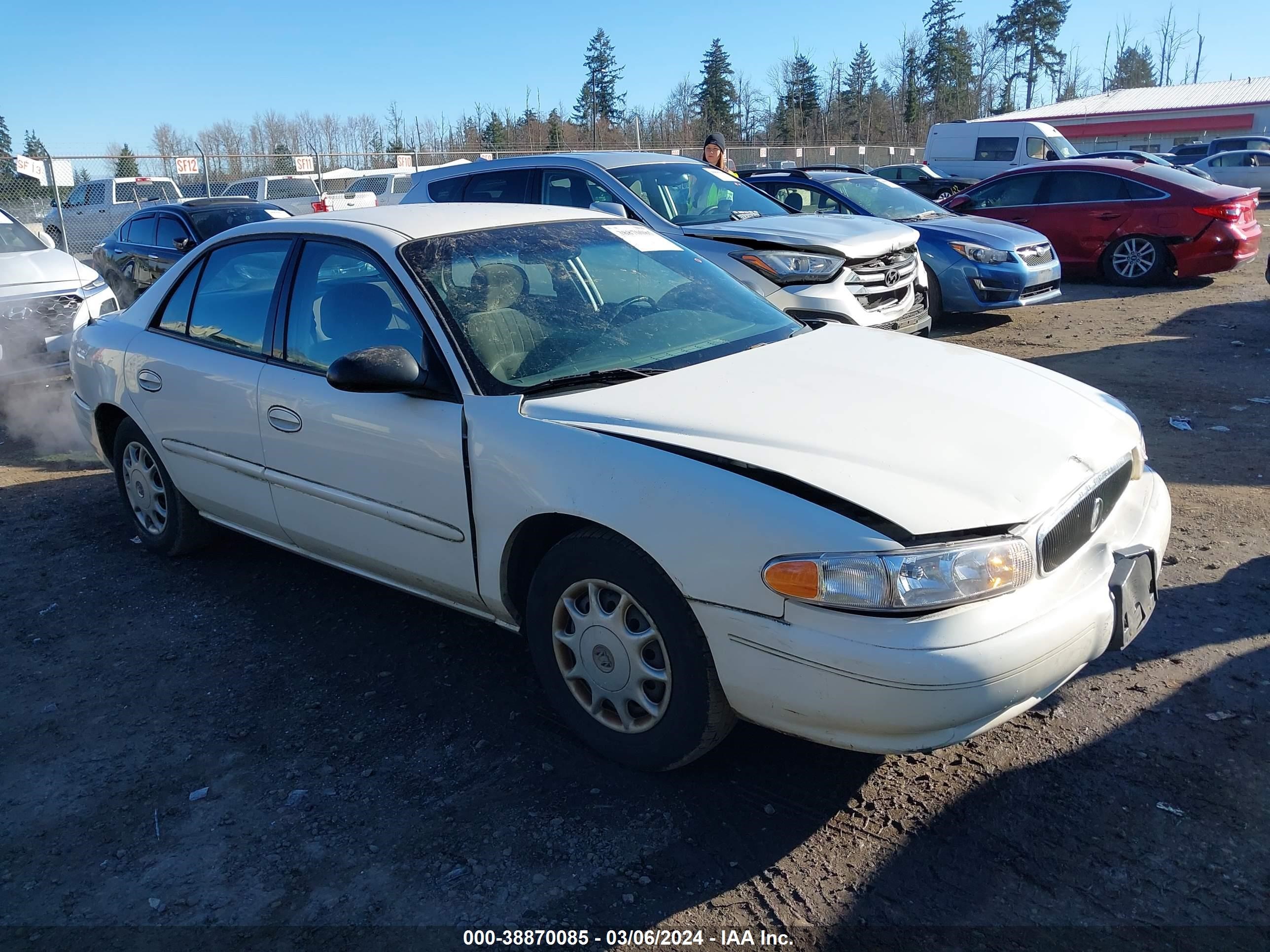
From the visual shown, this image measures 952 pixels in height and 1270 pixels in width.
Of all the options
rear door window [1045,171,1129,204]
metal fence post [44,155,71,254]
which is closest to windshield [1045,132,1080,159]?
rear door window [1045,171,1129,204]

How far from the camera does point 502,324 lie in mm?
3506

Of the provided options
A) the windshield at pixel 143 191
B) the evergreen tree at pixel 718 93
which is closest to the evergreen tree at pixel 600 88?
the evergreen tree at pixel 718 93

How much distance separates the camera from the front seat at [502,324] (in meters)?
3.39

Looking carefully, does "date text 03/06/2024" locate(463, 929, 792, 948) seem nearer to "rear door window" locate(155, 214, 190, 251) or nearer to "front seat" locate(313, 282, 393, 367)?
"front seat" locate(313, 282, 393, 367)

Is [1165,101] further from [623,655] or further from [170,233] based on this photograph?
[623,655]

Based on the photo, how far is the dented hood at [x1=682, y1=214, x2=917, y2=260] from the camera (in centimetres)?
770

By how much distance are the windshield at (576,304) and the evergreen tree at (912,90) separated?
65.8 m

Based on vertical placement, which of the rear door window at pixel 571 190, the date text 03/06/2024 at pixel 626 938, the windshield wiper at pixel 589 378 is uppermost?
the rear door window at pixel 571 190

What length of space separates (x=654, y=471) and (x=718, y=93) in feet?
206

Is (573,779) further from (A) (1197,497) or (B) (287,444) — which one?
(A) (1197,497)

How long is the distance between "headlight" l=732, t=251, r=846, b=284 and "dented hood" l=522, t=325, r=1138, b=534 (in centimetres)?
396

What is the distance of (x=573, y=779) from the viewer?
311cm

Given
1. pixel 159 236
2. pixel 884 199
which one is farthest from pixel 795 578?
pixel 159 236

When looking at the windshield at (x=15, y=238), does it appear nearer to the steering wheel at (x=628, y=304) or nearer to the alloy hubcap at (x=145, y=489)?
the alloy hubcap at (x=145, y=489)
